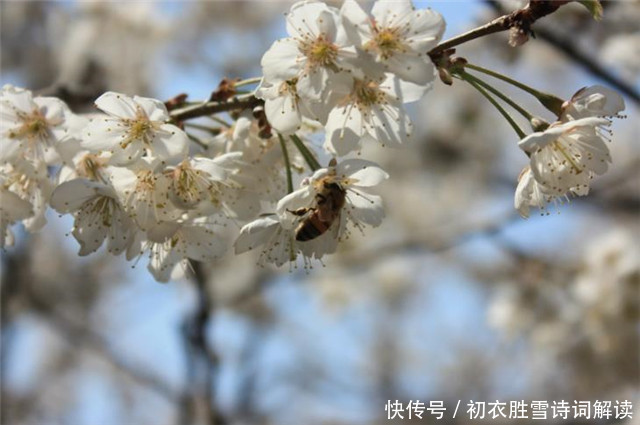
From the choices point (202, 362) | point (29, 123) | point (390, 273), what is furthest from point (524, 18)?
point (390, 273)

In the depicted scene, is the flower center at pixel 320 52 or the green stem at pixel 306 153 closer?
the flower center at pixel 320 52

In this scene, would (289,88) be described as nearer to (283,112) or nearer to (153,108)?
(283,112)

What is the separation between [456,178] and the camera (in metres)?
8.54

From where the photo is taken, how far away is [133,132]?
5.49ft

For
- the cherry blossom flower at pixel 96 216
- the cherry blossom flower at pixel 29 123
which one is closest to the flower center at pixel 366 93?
the cherry blossom flower at pixel 96 216

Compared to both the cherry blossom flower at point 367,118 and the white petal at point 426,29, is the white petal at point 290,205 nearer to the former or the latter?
the cherry blossom flower at point 367,118

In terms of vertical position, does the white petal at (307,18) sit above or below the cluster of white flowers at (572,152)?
above

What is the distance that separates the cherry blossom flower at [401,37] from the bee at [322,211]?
304 mm

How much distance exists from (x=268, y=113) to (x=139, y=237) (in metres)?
0.44

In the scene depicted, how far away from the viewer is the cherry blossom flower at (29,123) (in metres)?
1.82

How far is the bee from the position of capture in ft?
5.35

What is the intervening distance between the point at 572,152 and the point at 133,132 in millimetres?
948

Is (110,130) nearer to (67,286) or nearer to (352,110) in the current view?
(352,110)

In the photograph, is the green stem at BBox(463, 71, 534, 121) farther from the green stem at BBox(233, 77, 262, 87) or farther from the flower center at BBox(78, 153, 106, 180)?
the flower center at BBox(78, 153, 106, 180)
